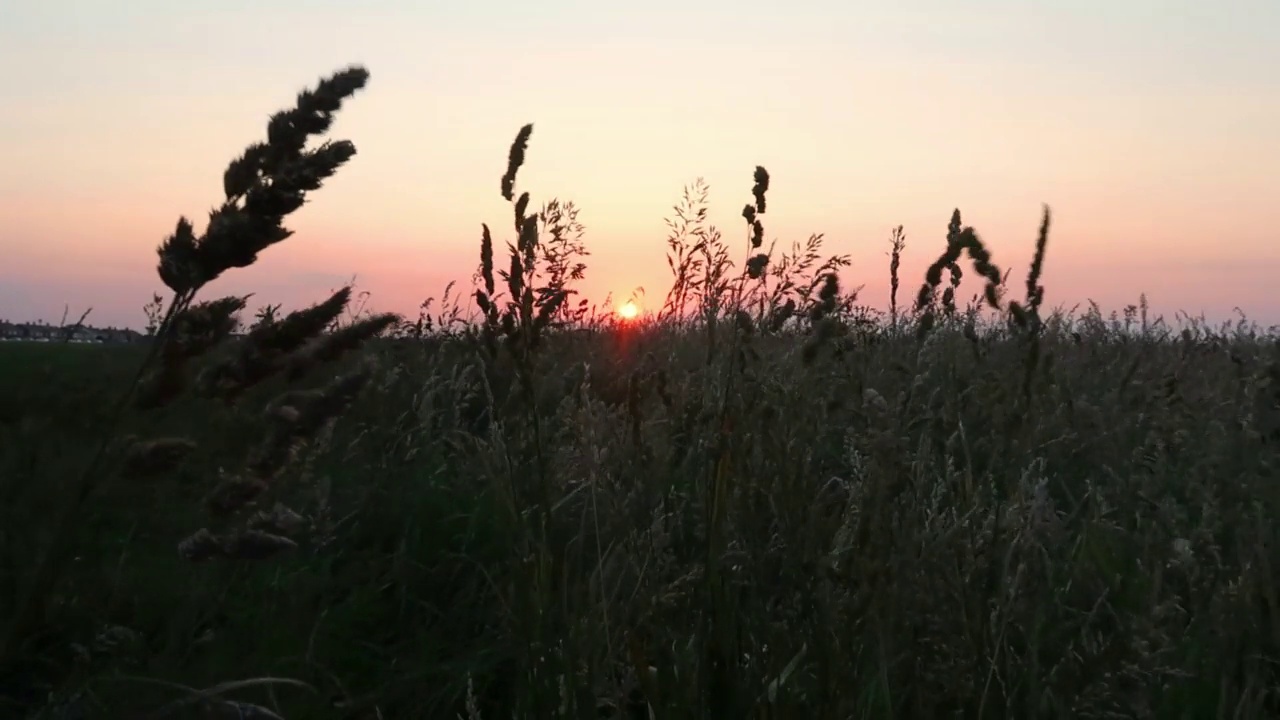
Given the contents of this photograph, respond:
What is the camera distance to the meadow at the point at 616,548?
4.55ft

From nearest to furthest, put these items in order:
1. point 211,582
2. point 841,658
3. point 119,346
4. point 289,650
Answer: point 841,658
point 289,650
point 211,582
point 119,346

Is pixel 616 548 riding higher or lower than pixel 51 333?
lower

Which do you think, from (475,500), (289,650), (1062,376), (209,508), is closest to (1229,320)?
(1062,376)

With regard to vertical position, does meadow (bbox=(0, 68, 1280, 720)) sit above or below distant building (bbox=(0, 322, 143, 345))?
below

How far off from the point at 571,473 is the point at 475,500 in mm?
757

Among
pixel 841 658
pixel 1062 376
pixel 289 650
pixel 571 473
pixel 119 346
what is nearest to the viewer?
pixel 841 658

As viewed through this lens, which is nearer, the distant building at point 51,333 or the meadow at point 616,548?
the meadow at point 616,548

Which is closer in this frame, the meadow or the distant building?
the meadow

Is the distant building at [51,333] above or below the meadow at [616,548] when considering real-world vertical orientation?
above

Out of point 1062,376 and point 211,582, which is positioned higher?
point 1062,376

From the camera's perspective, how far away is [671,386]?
2.82m

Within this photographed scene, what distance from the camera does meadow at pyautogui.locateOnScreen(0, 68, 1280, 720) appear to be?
4.55 ft

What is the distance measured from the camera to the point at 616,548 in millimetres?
2504

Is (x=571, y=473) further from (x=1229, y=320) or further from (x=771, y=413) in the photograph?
(x=1229, y=320)
